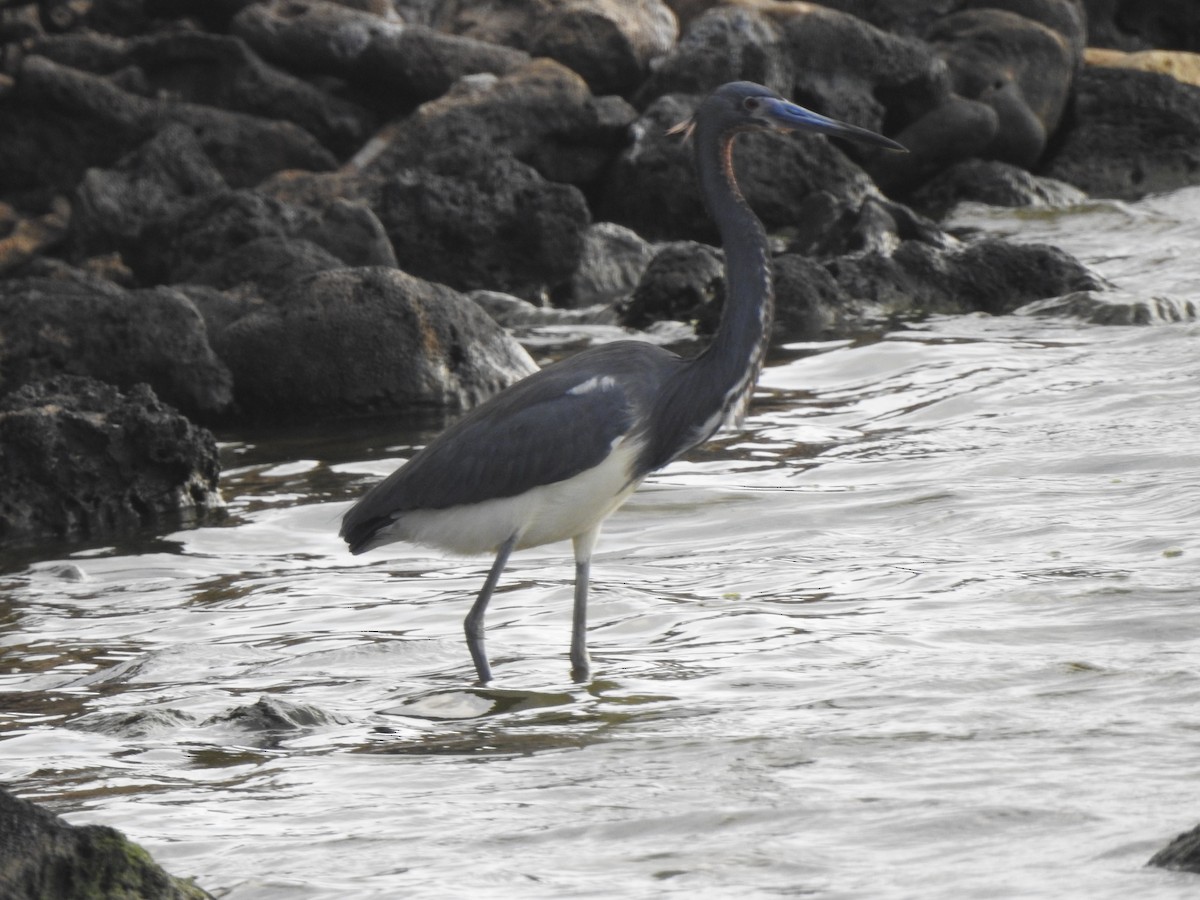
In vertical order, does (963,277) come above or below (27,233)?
below

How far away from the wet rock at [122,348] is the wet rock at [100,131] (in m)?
8.58

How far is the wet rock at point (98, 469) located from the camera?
9.29m

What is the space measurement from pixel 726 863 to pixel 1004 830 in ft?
2.20

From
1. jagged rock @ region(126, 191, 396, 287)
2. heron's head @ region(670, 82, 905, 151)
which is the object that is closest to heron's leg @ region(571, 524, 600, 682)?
heron's head @ region(670, 82, 905, 151)

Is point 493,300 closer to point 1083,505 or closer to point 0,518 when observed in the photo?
point 0,518

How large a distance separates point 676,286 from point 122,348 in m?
4.61

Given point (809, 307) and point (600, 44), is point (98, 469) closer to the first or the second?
point (809, 307)

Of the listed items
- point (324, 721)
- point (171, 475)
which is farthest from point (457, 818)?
point (171, 475)

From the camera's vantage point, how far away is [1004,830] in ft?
13.8

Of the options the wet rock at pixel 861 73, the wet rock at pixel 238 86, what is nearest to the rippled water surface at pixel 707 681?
the wet rock at pixel 861 73

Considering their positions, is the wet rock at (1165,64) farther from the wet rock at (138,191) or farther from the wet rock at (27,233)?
the wet rock at (27,233)

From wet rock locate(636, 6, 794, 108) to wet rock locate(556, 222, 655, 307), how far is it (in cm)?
420

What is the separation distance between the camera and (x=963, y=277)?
14305 mm

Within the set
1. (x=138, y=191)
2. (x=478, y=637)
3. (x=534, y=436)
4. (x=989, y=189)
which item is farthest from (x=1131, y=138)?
(x=478, y=637)
